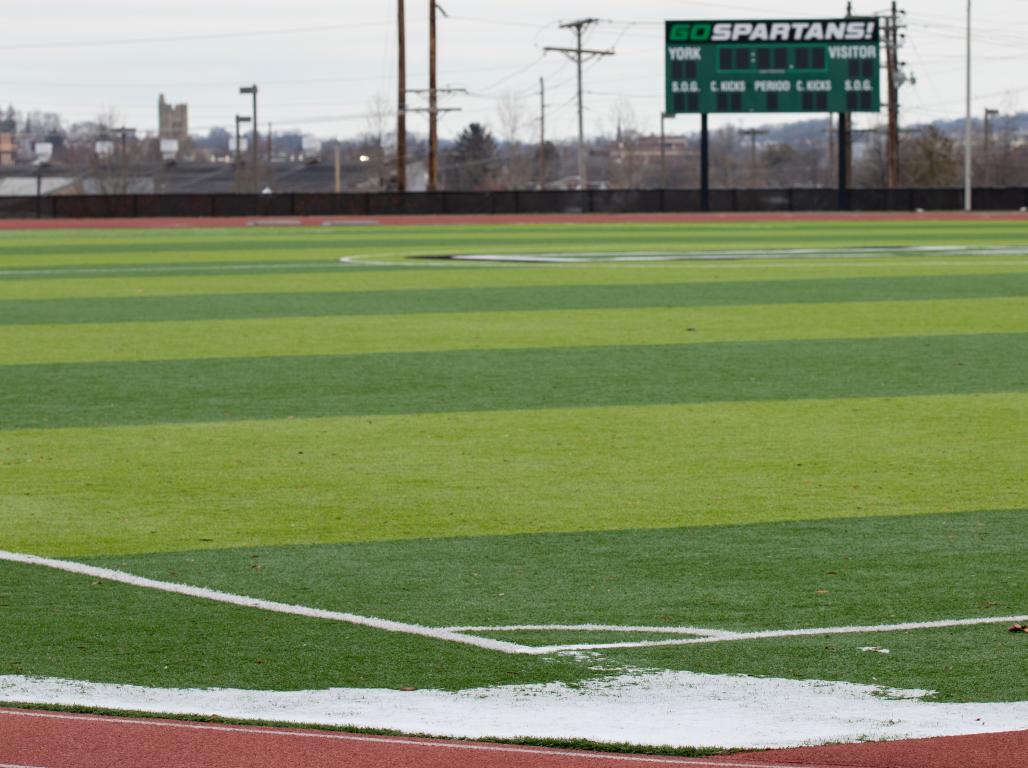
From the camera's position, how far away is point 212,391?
45.2 ft

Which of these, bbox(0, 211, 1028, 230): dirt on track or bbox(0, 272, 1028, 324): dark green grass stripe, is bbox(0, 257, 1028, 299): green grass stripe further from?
bbox(0, 211, 1028, 230): dirt on track

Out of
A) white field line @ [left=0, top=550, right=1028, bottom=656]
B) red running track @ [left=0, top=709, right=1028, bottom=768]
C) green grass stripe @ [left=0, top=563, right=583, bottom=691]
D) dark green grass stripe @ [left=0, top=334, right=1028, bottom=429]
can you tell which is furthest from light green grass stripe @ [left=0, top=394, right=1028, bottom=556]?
red running track @ [left=0, top=709, right=1028, bottom=768]

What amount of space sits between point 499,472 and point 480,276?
741 inches

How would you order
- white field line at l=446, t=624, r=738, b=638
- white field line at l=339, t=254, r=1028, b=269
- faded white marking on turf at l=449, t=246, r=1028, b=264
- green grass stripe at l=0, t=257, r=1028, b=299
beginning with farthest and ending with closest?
faded white marking on turf at l=449, t=246, r=1028, b=264 < white field line at l=339, t=254, r=1028, b=269 < green grass stripe at l=0, t=257, r=1028, b=299 < white field line at l=446, t=624, r=738, b=638

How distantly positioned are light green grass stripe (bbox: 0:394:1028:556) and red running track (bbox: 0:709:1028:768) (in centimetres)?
306

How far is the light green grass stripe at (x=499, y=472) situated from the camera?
28.0 feet

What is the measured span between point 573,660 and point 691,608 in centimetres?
88

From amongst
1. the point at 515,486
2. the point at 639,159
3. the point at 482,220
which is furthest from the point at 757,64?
the point at 639,159

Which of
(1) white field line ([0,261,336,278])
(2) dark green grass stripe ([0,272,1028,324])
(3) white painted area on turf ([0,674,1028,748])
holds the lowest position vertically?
(3) white painted area on turf ([0,674,1028,748])

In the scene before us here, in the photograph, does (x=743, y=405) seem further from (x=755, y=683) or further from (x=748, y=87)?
(x=748, y=87)

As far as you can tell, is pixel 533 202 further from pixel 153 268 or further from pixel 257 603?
Result: pixel 257 603

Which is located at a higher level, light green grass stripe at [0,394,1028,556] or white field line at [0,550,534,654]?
light green grass stripe at [0,394,1028,556]

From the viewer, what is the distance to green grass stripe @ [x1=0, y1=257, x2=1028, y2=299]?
86.4 feet

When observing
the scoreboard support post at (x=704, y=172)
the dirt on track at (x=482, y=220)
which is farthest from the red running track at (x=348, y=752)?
the scoreboard support post at (x=704, y=172)
